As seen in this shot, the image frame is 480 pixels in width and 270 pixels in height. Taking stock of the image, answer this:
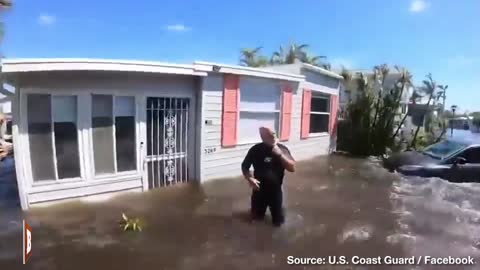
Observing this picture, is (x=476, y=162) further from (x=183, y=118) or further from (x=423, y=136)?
(x=423, y=136)

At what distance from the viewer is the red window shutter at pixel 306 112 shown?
13.1m

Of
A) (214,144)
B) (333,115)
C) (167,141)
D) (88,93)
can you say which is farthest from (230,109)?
(333,115)

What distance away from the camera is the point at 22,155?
633 centimetres

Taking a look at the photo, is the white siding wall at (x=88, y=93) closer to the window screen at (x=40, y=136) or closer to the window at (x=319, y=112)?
the window screen at (x=40, y=136)

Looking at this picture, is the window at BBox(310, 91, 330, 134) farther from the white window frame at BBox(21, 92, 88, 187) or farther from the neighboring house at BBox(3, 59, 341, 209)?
the white window frame at BBox(21, 92, 88, 187)

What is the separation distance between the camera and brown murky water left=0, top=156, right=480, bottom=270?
4.63m

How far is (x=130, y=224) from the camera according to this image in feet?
18.5

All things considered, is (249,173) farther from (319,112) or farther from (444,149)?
(319,112)

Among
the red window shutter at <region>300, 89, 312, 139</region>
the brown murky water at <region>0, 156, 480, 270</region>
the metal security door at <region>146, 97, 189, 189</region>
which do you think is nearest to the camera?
the brown murky water at <region>0, 156, 480, 270</region>

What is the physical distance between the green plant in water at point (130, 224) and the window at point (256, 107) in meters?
4.87

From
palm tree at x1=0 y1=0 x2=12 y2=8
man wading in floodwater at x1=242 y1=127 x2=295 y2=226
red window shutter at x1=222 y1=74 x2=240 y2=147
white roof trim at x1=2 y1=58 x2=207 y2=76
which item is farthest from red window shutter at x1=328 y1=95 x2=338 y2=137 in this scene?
palm tree at x1=0 y1=0 x2=12 y2=8

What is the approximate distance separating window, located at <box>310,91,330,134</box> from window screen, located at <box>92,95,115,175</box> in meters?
8.66

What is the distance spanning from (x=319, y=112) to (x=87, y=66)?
33.5ft

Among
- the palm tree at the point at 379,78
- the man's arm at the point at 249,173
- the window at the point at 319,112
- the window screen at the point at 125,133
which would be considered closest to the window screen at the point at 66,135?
the window screen at the point at 125,133
